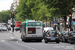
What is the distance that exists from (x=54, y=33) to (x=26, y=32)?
425 centimetres

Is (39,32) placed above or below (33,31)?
below

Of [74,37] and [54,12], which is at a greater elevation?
[54,12]

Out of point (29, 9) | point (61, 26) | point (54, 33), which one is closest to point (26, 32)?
point (54, 33)

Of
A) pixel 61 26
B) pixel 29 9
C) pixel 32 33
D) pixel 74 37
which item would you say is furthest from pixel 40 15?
pixel 74 37

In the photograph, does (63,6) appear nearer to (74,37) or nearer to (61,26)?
(74,37)

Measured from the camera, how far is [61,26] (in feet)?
294

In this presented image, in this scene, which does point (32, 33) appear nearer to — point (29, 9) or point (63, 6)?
point (63, 6)

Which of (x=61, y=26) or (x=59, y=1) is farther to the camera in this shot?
(x=61, y=26)

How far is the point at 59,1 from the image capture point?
5069 cm

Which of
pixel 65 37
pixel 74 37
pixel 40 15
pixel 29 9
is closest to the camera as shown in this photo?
pixel 74 37

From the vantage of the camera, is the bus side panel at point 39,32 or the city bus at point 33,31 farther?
the bus side panel at point 39,32

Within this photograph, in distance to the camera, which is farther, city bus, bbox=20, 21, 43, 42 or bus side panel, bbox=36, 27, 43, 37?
bus side panel, bbox=36, 27, 43, 37

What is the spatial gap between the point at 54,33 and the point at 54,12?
69.9 feet

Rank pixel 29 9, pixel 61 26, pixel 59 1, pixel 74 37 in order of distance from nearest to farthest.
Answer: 1. pixel 74 37
2. pixel 59 1
3. pixel 29 9
4. pixel 61 26
